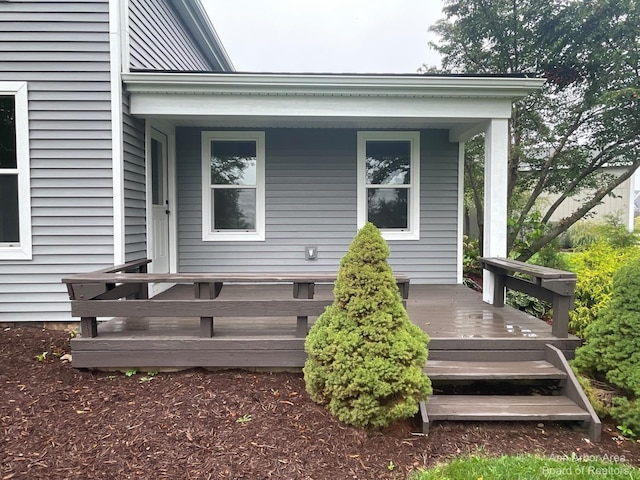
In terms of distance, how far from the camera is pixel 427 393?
2516 millimetres

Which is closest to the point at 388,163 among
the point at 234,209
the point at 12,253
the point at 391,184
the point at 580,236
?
the point at 391,184

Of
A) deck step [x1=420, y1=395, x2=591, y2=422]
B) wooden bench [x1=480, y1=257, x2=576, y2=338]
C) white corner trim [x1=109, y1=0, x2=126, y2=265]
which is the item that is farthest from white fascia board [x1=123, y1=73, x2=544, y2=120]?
deck step [x1=420, y1=395, x2=591, y2=422]

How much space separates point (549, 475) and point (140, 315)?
3010 mm

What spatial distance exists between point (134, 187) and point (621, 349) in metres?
4.81

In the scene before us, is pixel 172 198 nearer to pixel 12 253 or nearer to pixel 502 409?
pixel 12 253

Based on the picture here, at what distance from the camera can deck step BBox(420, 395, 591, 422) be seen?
2.65m

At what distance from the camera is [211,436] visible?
2463 mm

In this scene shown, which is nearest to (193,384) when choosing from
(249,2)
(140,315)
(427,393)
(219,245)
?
(140,315)

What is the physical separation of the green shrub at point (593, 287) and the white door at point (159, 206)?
489 centimetres

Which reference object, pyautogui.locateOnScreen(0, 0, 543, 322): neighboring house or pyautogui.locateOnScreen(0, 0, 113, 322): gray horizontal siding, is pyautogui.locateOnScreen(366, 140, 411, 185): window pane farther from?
pyautogui.locateOnScreen(0, 0, 113, 322): gray horizontal siding

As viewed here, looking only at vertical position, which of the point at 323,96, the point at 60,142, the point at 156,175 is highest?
the point at 323,96

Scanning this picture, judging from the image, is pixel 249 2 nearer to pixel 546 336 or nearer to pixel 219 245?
pixel 219 245

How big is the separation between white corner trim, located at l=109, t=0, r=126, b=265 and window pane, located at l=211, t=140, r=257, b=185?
1614 mm

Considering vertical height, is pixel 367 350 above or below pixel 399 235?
below
